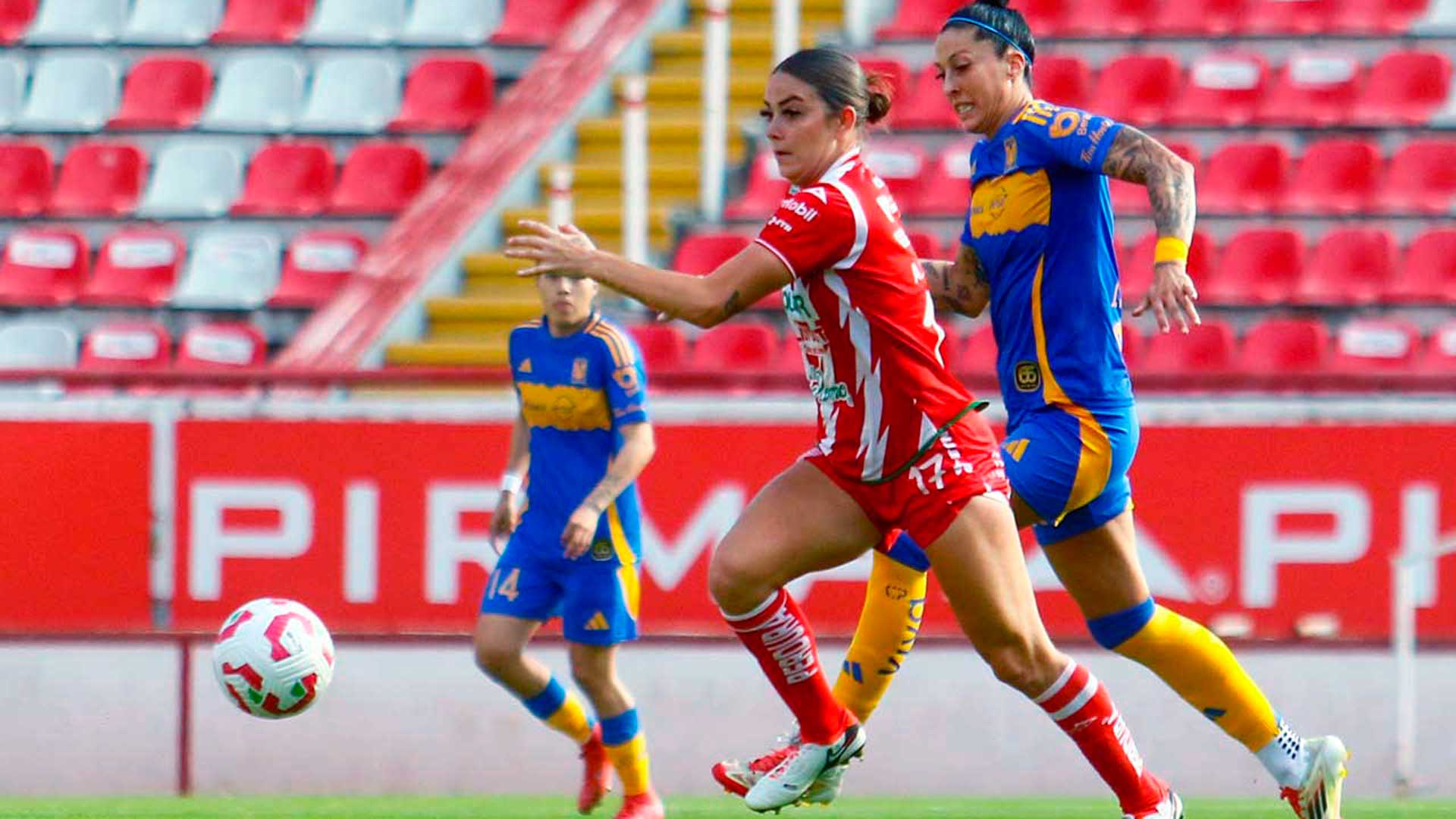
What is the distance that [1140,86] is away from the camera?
1430 cm

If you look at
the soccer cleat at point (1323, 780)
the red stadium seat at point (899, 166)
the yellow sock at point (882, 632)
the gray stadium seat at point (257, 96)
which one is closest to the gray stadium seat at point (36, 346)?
the gray stadium seat at point (257, 96)

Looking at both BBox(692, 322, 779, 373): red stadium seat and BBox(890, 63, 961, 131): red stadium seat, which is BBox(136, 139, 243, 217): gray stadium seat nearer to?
BBox(692, 322, 779, 373): red stadium seat

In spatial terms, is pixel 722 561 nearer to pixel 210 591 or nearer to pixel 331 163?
pixel 210 591

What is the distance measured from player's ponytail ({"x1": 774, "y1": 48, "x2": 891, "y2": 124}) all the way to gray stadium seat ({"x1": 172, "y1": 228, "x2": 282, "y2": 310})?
923cm

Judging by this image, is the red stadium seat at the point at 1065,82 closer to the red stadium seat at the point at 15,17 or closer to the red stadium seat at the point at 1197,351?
the red stadium seat at the point at 1197,351

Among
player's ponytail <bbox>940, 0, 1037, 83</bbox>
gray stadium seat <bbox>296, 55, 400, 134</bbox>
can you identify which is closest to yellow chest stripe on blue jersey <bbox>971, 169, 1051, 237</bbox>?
player's ponytail <bbox>940, 0, 1037, 83</bbox>

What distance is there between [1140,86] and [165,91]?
717 centimetres

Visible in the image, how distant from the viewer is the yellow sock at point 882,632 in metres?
6.27

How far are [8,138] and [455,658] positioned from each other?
8294 millimetres

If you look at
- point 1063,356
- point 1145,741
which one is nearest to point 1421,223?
point 1145,741

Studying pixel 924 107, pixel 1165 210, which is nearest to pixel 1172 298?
pixel 1165 210

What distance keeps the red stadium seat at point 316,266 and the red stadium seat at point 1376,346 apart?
630cm

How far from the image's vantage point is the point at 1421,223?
1341 cm

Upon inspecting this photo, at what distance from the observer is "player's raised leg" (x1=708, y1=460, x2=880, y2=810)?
5.89m
